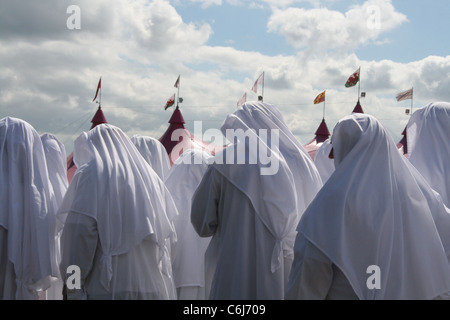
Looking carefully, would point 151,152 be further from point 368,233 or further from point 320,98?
point 320,98

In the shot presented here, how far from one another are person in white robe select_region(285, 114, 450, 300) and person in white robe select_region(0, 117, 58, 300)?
1966 mm

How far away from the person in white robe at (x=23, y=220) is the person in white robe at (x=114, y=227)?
0.29 metres

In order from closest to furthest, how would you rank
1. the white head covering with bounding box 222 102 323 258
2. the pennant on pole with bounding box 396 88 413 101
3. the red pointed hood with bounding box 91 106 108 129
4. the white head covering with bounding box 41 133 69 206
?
the white head covering with bounding box 222 102 323 258
the white head covering with bounding box 41 133 69 206
the red pointed hood with bounding box 91 106 108 129
the pennant on pole with bounding box 396 88 413 101

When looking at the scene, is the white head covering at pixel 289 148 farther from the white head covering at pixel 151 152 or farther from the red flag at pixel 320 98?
the red flag at pixel 320 98

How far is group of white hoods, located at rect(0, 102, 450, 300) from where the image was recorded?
2.61 meters

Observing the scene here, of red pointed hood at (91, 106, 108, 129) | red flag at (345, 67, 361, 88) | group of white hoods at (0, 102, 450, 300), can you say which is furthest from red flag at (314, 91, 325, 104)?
group of white hoods at (0, 102, 450, 300)

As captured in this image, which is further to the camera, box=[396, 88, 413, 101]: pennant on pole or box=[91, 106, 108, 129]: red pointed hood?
box=[396, 88, 413, 101]: pennant on pole

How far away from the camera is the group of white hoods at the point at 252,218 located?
2.61 metres

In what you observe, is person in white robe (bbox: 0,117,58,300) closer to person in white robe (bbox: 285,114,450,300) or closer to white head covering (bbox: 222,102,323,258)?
white head covering (bbox: 222,102,323,258)

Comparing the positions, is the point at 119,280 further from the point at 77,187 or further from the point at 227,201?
the point at 227,201

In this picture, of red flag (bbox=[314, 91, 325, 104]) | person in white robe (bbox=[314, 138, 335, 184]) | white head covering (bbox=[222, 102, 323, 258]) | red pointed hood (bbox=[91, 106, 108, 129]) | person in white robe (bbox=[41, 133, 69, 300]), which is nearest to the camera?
white head covering (bbox=[222, 102, 323, 258])

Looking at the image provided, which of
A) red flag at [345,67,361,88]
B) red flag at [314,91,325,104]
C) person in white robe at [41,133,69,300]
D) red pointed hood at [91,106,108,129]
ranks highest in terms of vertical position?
red flag at [345,67,361,88]

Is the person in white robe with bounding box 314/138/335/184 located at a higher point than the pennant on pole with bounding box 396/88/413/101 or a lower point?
lower

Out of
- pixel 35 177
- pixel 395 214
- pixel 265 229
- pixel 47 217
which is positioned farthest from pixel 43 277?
pixel 395 214
